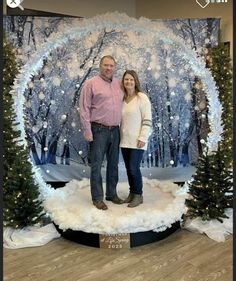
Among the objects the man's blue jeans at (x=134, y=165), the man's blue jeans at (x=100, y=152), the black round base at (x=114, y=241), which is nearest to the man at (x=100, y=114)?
the man's blue jeans at (x=100, y=152)

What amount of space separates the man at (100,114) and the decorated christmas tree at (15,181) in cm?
49

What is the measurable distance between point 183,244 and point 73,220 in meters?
0.84

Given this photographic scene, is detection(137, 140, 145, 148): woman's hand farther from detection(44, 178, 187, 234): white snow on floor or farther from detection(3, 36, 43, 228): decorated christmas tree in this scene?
detection(3, 36, 43, 228): decorated christmas tree

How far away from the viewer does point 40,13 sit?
12.2 ft

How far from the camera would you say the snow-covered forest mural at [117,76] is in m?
3.48

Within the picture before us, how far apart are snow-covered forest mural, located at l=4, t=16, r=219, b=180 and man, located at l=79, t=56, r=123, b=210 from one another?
996mm

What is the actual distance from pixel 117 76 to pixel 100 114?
1162 millimetres

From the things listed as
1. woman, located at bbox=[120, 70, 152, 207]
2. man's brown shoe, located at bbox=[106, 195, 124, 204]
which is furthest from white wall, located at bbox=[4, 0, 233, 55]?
man's brown shoe, located at bbox=[106, 195, 124, 204]

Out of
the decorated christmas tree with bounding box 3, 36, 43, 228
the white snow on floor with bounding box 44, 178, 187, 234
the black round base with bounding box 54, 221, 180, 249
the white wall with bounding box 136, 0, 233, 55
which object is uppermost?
the white wall with bounding box 136, 0, 233, 55

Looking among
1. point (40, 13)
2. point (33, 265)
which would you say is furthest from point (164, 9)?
point (33, 265)

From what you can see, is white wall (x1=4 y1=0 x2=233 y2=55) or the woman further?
white wall (x1=4 y1=0 x2=233 y2=55)

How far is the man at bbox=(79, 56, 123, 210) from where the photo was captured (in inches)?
99.1

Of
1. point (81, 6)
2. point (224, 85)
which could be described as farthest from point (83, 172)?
point (81, 6)

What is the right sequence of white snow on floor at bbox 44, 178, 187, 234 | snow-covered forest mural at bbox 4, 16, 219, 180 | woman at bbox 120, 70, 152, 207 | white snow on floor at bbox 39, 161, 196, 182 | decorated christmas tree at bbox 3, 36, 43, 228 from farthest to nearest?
white snow on floor at bbox 39, 161, 196, 182, snow-covered forest mural at bbox 4, 16, 219, 180, woman at bbox 120, 70, 152, 207, decorated christmas tree at bbox 3, 36, 43, 228, white snow on floor at bbox 44, 178, 187, 234
